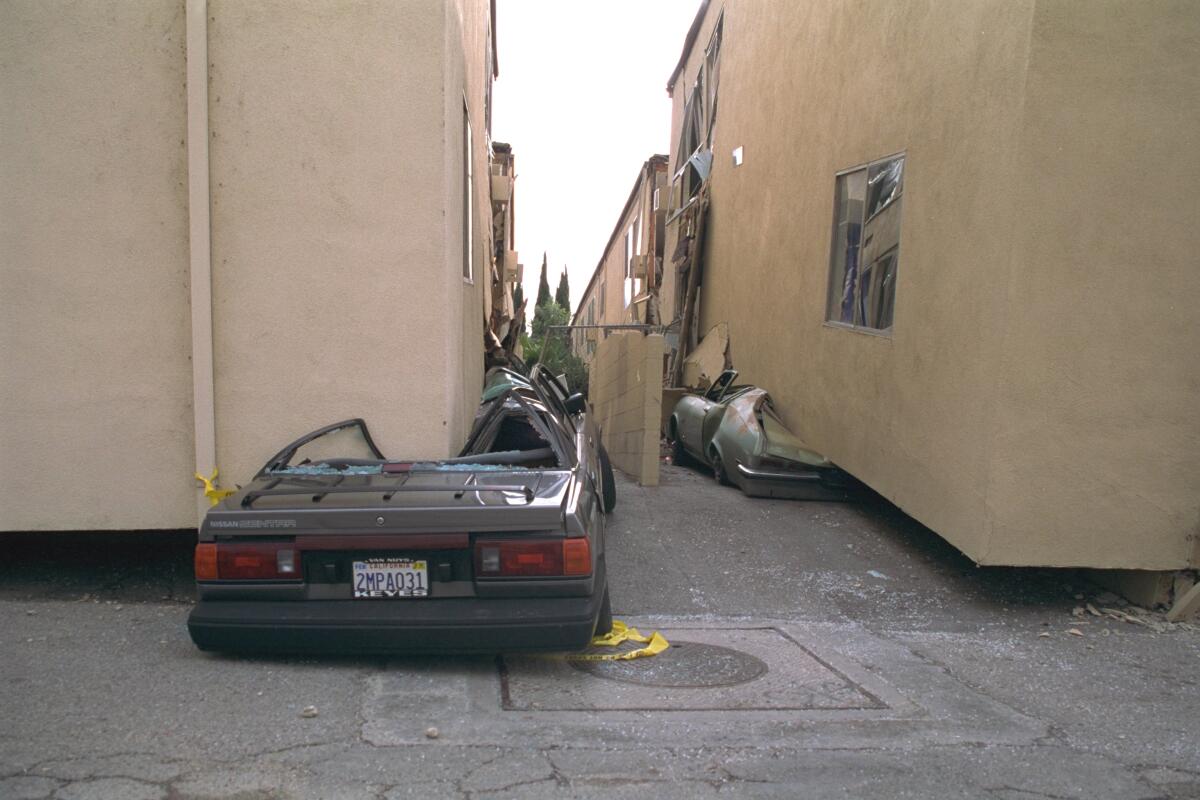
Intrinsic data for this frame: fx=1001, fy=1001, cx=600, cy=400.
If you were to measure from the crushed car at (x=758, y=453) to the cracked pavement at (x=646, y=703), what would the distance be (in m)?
2.03

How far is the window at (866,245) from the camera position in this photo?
7.29m

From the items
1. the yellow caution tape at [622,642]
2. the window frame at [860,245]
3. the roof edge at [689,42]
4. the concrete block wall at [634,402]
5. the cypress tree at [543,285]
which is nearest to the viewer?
the yellow caution tape at [622,642]

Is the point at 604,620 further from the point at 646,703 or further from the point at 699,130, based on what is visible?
the point at 699,130

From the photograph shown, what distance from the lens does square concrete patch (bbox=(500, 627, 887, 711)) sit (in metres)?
4.04

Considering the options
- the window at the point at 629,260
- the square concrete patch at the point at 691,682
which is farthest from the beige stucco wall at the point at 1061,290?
the window at the point at 629,260

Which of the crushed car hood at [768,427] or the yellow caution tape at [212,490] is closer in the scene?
the yellow caution tape at [212,490]

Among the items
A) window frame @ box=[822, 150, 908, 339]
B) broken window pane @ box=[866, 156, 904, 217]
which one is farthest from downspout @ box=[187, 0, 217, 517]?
broken window pane @ box=[866, 156, 904, 217]

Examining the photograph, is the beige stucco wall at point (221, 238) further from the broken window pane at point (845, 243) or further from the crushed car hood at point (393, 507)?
the broken window pane at point (845, 243)

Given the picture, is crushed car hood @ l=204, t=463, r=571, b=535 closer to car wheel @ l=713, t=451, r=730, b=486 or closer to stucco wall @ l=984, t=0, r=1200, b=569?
stucco wall @ l=984, t=0, r=1200, b=569

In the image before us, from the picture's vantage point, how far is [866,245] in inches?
309

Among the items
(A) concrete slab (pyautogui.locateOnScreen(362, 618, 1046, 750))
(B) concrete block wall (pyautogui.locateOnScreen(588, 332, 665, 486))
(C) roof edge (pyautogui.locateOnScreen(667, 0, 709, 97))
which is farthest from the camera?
(C) roof edge (pyautogui.locateOnScreen(667, 0, 709, 97))

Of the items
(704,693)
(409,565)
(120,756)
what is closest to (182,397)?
(409,565)

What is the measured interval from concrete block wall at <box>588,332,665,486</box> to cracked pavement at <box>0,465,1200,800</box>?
3108 millimetres

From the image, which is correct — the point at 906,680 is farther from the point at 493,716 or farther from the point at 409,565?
the point at 409,565
